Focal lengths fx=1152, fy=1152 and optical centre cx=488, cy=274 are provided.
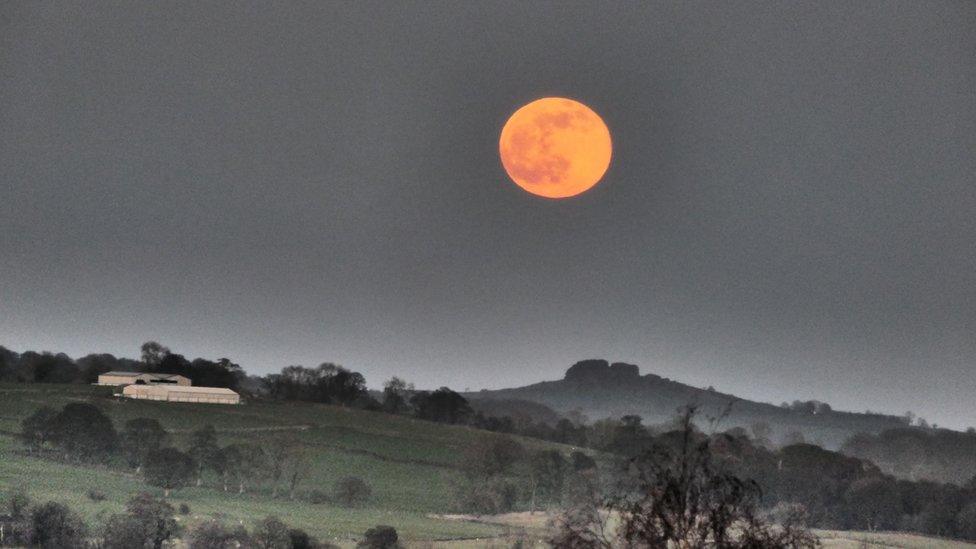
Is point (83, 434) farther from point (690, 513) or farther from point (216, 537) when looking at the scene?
point (690, 513)

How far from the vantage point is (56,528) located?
2655 inches

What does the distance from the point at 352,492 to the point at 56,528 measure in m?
32.6

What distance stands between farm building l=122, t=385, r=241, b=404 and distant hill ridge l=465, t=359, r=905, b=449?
46.2 metres

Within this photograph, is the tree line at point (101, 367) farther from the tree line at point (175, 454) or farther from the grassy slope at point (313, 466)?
the tree line at point (175, 454)

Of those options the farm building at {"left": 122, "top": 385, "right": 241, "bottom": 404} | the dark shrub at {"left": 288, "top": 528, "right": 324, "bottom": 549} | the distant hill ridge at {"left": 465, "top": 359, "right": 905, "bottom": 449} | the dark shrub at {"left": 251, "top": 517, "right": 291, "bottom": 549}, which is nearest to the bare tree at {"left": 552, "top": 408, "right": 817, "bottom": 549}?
the dark shrub at {"left": 288, "top": 528, "right": 324, "bottom": 549}

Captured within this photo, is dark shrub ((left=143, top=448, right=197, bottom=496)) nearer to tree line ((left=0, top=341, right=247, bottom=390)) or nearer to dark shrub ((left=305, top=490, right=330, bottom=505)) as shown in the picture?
dark shrub ((left=305, top=490, right=330, bottom=505))

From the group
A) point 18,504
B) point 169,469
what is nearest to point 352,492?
point 169,469

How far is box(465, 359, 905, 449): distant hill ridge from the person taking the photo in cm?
16788

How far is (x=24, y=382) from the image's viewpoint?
13125 cm

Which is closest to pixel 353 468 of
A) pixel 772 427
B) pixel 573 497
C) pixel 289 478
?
pixel 289 478

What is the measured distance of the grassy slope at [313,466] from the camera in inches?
3282

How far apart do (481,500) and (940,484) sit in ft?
199

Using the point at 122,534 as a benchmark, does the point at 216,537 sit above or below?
above

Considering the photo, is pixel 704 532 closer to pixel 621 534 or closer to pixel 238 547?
pixel 621 534
